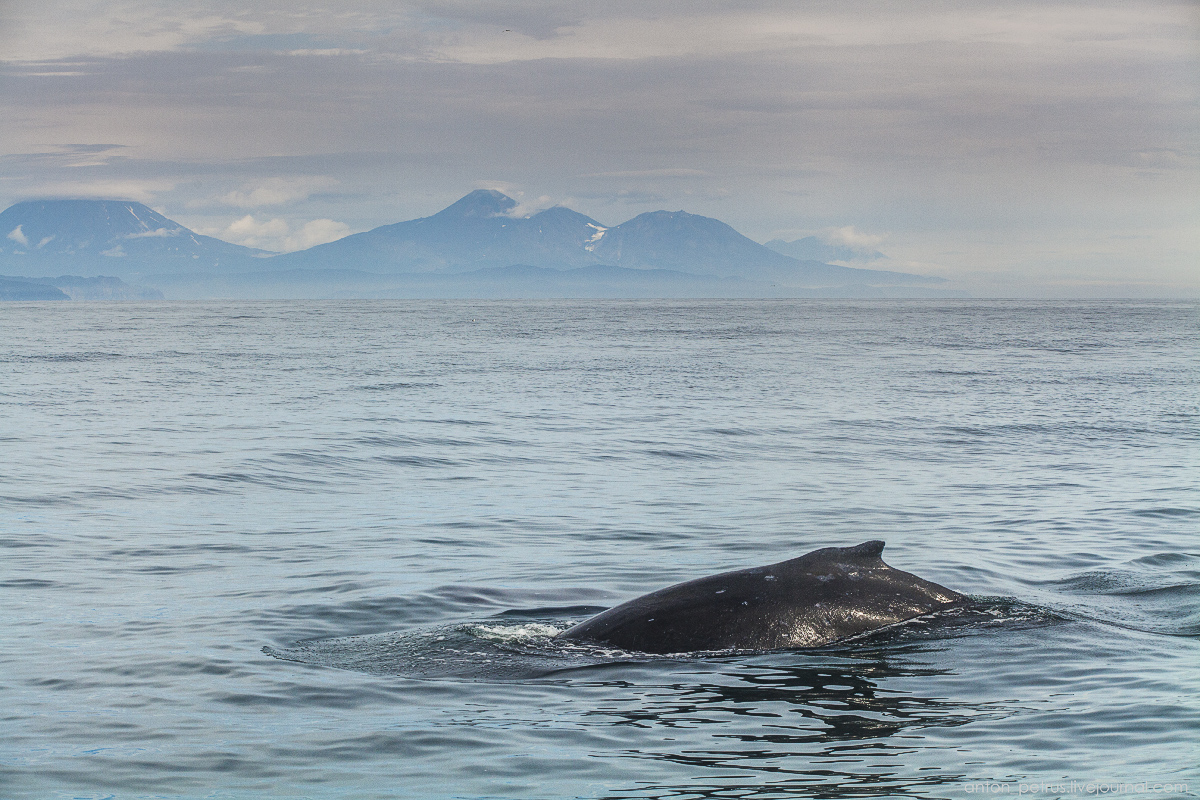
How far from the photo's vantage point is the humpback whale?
7.83m

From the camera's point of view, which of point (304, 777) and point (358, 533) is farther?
point (358, 533)

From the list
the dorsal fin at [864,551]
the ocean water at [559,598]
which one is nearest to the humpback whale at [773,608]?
the dorsal fin at [864,551]


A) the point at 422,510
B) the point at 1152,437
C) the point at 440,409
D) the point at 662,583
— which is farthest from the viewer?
the point at 440,409

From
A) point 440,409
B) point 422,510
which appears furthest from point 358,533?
point 440,409

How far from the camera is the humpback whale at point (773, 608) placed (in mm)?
7828

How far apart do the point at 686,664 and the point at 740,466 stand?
12486mm

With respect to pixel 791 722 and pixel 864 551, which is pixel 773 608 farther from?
pixel 791 722

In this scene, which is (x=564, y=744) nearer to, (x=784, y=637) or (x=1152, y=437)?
(x=784, y=637)

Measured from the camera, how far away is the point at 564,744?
6301 mm

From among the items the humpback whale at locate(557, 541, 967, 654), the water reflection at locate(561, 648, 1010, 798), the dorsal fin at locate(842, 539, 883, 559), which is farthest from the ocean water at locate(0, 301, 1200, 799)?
the dorsal fin at locate(842, 539, 883, 559)

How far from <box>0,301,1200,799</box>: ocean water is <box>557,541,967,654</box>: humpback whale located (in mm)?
163

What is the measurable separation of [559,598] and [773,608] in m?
2.95

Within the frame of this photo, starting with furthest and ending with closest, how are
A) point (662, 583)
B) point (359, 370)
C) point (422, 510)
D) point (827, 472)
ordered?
point (359, 370) → point (827, 472) → point (422, 510) → point (662, 583)

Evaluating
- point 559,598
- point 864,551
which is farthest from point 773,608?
point 559,598
